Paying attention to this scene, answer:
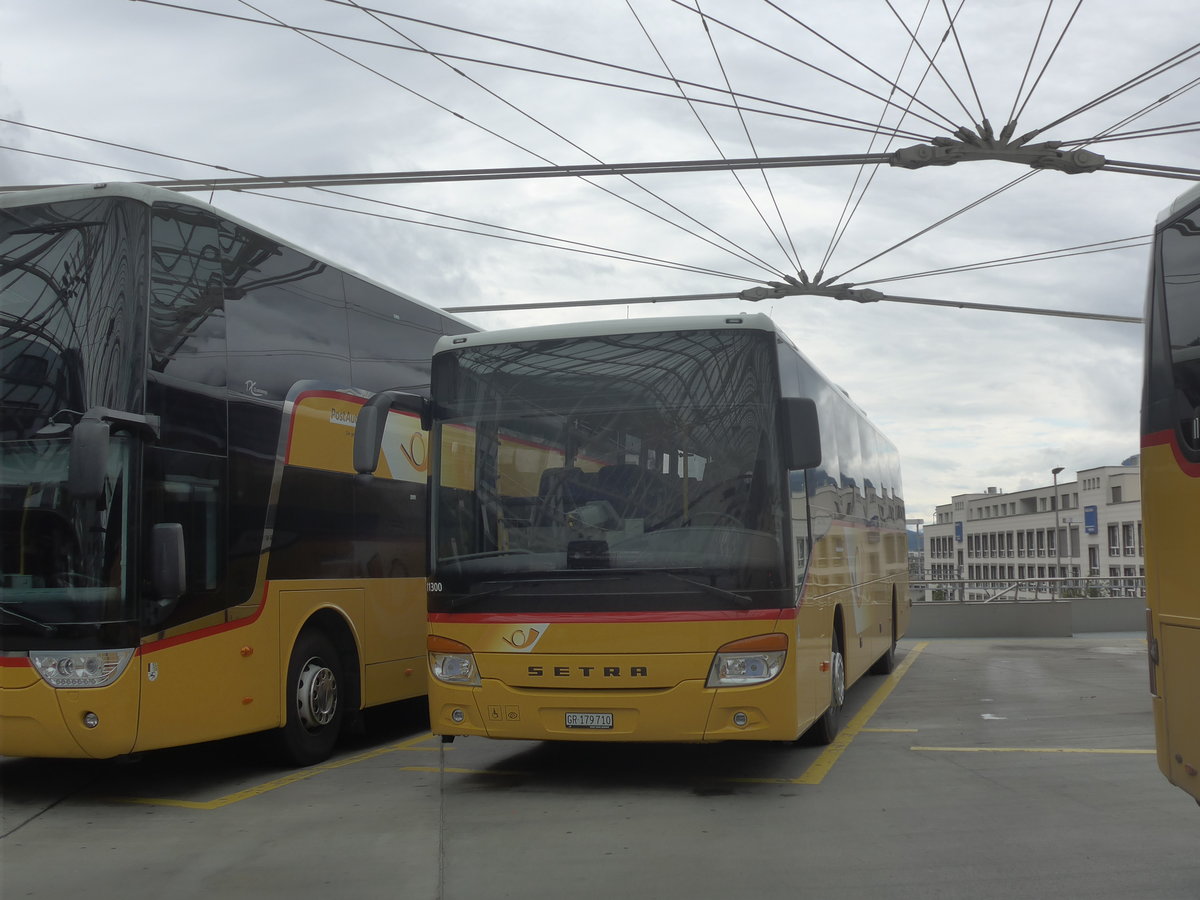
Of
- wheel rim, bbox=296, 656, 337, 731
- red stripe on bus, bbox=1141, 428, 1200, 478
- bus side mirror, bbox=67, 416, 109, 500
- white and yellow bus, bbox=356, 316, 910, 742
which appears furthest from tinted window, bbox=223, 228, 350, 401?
red stripe on bus, bbox=1141, 428, 1200, 478

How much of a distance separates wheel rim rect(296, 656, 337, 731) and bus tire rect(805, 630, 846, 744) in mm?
3889

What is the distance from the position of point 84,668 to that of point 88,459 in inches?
53.9

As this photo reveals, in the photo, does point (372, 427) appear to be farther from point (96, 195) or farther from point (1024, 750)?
point (1024, 750)

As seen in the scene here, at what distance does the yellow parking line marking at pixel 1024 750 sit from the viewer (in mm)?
9658

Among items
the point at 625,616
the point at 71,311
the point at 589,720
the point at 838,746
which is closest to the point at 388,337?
the point at 71,311

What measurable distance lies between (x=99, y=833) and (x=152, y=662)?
106cm

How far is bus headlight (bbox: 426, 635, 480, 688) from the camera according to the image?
835cm

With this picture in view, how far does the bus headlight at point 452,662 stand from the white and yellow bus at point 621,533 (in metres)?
0.01

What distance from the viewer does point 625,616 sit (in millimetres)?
8023

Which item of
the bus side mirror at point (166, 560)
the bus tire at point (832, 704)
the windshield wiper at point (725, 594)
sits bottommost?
the bus tire at point (832, 704)

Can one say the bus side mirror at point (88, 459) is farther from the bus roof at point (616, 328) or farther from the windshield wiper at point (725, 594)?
the windshield wiper at point (725, 594)

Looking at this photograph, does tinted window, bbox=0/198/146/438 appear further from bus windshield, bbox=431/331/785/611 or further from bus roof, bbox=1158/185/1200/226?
bus roof, bbox=1158/185/1200/226

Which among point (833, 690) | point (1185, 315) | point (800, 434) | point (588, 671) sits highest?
point (1185, 315)

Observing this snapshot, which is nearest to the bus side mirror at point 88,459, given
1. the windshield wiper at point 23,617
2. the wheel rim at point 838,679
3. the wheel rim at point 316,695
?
the windshield wiper at point 23,617
